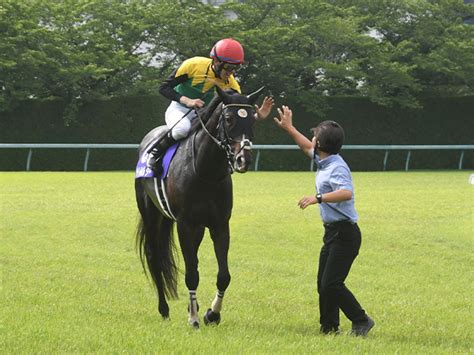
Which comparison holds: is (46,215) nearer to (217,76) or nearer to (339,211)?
(217,76)

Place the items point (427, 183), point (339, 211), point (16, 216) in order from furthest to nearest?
point (427, 183), point (16, 216), point (339, 211)

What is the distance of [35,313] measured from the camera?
6738 millimetres

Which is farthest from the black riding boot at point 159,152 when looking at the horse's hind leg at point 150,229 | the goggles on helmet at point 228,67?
the goggles on helmet at point 228,67

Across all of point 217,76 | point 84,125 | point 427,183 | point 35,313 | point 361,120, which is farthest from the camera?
point 361,120

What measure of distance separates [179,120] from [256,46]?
22128 millimetres

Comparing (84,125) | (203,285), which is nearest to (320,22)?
(84,125)

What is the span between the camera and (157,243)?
313 inches

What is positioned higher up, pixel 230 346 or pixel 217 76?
pixel 217 76

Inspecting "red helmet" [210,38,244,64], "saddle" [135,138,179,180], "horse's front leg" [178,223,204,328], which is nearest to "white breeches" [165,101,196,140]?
"saddle" [135,138,179,180]

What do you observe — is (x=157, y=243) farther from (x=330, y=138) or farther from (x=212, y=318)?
(x=330, y=138)

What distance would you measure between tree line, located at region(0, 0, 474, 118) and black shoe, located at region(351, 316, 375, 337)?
2126 cm

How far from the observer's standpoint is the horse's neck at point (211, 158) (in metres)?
6.69

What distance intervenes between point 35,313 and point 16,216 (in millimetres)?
7685

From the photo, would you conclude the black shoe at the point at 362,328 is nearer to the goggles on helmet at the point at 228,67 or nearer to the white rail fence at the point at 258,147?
the goggles on helmet at the point at 228,67
